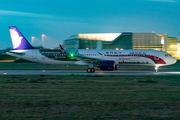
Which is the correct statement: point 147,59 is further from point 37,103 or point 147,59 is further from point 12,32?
point 37,103

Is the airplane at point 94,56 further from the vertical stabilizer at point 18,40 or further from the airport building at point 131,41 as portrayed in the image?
the airport building at point 131,41

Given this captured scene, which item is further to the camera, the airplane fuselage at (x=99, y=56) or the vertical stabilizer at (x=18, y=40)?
the vertical stabilizer at (x=18, y=40)

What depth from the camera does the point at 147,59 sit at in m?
31.9

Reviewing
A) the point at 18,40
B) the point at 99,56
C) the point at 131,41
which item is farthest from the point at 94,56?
the point at 131,41

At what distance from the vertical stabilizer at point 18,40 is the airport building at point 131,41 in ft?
124

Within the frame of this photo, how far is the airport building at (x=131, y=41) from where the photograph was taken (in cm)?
7081

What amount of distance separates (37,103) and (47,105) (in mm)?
743

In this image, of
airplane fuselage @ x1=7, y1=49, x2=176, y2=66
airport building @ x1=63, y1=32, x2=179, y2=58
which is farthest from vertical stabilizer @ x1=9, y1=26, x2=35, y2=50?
airport building @ x1=63, y1=32, x2=179, y2=58

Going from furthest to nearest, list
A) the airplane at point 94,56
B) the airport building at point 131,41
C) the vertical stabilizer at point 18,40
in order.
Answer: the airport building at point 131,41, the vertical stabilizer at point 18,40, the airplane at point 94,56

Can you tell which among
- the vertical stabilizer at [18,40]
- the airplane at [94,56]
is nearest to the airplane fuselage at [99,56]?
the airplane at [94,56]

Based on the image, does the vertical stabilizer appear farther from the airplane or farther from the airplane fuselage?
the airplane fuselage

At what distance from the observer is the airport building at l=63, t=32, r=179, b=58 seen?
7081 centimetres

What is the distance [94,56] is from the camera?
3262 centimetres

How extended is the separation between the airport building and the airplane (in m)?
37.4
